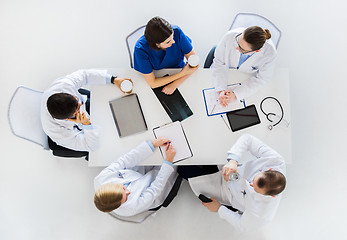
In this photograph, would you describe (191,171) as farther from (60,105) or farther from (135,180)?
(60,105)

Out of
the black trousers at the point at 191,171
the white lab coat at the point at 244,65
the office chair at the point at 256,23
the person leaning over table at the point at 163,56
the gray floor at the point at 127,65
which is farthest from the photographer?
the gray floor at the point at 127,65

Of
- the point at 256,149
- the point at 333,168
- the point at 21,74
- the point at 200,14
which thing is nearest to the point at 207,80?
the point at 256,149

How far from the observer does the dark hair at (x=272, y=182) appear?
1.40m

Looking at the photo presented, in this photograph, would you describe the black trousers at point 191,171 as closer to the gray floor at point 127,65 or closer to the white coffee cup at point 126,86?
the gray floor at point 127,65

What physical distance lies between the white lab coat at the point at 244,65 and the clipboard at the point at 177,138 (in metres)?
0.37

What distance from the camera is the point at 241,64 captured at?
1.70m

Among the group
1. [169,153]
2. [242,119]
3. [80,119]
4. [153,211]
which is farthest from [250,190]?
[80,119]

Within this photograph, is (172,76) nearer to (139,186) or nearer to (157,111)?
(157,111)

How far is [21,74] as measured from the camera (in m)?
2.46

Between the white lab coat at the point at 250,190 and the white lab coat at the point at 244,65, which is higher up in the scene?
the white lab coat at the point at 244,65

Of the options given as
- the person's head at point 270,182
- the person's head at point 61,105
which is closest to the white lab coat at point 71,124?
the person's head at point 61,105

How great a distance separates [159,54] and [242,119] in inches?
27.2

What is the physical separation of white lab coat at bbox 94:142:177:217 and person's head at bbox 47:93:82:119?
415 mm

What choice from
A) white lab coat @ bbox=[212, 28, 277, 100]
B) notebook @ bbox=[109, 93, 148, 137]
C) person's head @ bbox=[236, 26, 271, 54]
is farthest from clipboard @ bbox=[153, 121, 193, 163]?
person's head @ bbox=[236, 26, 271, 54]
